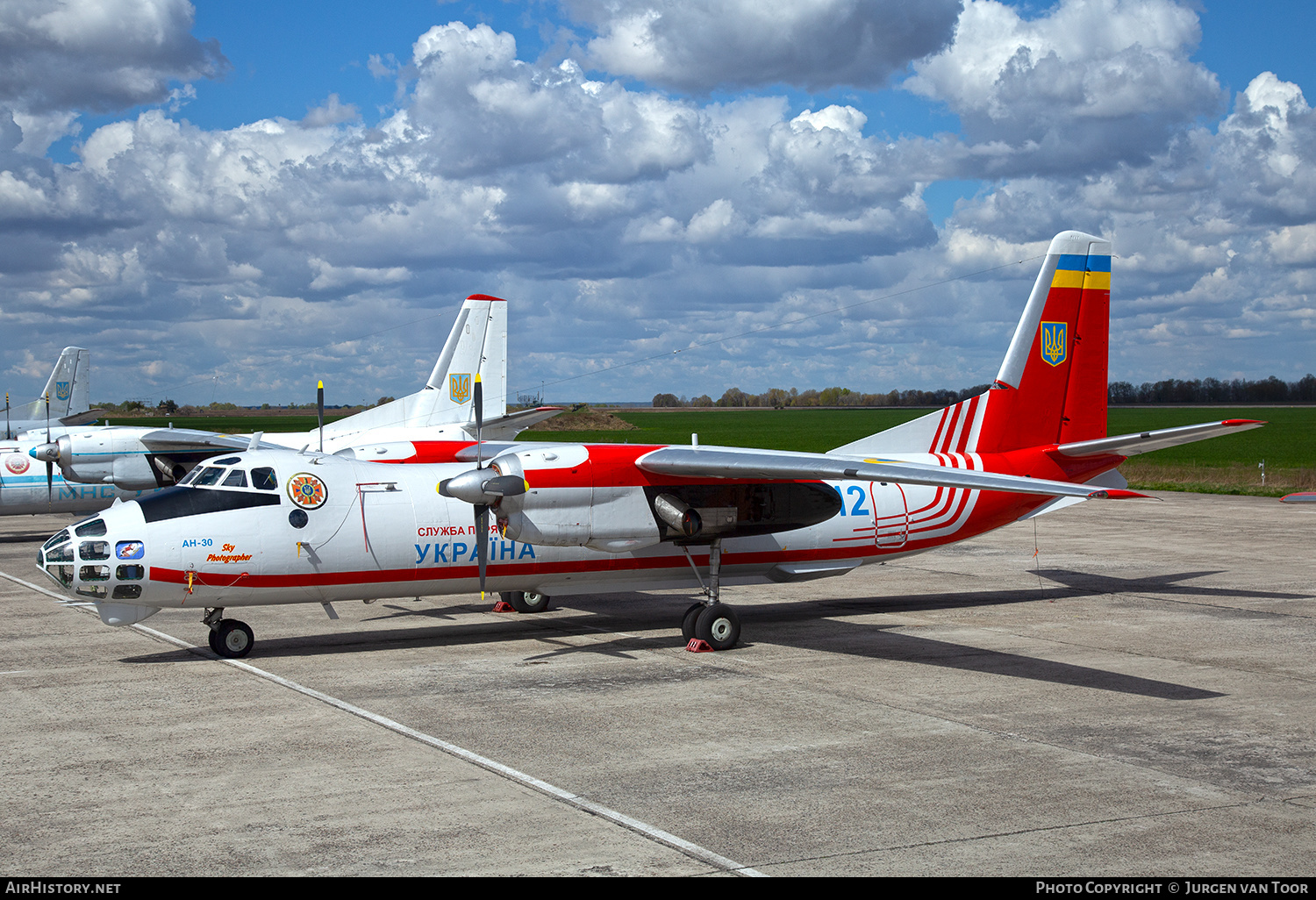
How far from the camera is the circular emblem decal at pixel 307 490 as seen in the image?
15.1 metres

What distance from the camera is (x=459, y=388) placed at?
2934 cm

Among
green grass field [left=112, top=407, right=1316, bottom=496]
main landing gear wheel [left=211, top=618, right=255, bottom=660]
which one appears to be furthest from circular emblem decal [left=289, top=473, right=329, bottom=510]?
green grass field [left=112, top=407, right=1316, bottom=496]

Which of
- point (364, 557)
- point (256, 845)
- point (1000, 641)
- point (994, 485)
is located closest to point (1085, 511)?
point (1000, 641)

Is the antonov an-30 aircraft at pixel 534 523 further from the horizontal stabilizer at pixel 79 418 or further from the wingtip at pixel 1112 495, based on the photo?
the horizontal stabilizer at pixel 79 418

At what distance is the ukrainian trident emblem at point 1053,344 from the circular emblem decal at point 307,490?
13.0m

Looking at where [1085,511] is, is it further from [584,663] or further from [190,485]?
[190,485]

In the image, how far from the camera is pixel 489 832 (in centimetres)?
832

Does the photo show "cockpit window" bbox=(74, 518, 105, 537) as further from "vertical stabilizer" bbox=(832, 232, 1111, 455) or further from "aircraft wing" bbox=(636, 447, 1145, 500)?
"vertical stabilizer" bbox=(832, 232, 1111, 455)

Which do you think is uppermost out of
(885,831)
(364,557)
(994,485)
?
(994,485)

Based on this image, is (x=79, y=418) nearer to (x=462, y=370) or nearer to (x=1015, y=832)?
(x=462, y=370)

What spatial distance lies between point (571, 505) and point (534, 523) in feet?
1.96

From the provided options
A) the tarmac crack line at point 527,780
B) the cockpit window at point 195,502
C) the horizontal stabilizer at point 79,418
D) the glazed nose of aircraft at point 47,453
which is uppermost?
the horizontal stabilizer at point 79,418

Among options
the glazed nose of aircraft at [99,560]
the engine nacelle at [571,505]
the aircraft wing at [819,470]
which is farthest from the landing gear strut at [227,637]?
the aircraft wing at [819,470]

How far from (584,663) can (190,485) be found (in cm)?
601
